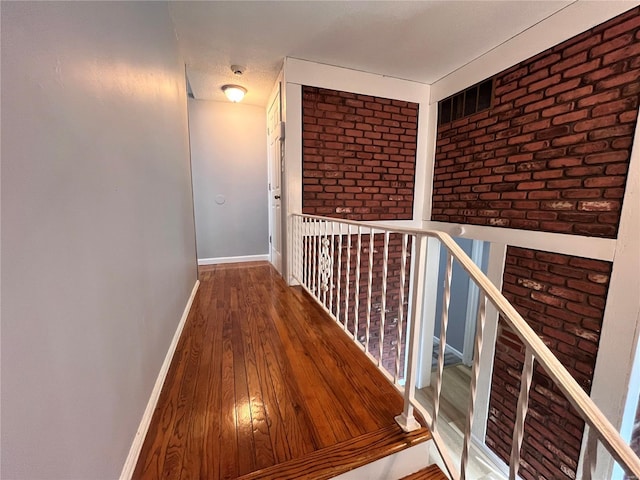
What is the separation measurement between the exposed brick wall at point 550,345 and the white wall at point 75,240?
2824mm

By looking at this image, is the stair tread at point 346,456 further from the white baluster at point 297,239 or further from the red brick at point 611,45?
the red brick at point 611,45

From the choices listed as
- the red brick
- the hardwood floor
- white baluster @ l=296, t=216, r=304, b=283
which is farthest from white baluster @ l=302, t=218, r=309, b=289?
the red brick

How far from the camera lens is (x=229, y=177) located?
3.84 meters

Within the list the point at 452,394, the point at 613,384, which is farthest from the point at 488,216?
the point at 452,394

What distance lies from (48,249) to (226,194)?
11.2ft

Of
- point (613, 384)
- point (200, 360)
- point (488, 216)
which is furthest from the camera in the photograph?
point (488, 216)

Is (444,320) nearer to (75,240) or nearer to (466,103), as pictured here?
(75,240)

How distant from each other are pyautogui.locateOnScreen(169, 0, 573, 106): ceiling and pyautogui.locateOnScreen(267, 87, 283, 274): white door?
0.51 metres

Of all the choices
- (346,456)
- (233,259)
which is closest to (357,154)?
(233,259)

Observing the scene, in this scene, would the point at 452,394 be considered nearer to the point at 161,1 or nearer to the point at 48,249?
the point at 48,249

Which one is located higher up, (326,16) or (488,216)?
(326,16)

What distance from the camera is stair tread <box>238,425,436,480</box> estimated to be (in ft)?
3.14

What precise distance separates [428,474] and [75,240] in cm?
161

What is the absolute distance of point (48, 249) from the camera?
1.94 feet
